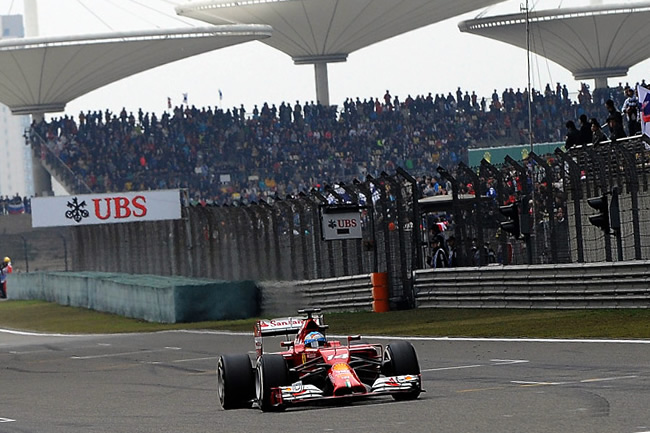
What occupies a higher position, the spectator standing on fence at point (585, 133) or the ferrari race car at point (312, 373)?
the spectator standing on fence at point (585, 133)

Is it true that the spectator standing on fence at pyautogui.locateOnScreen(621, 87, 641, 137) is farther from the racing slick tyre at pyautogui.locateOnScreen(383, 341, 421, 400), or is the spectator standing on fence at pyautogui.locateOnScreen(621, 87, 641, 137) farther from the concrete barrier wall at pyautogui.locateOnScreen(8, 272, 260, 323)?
the racing slick tyre at pyautogui.locateOnScreen(383, 341, 421, 400)

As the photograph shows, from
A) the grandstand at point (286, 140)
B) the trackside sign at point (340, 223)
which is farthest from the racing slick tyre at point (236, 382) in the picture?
the grandstand at point (286, 140)

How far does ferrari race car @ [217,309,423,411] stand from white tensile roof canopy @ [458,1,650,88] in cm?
5796

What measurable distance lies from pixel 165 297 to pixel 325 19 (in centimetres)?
4633

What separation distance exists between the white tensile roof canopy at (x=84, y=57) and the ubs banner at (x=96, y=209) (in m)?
26.8

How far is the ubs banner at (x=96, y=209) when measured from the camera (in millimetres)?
38644

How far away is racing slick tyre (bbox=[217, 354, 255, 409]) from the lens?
11.4 meters

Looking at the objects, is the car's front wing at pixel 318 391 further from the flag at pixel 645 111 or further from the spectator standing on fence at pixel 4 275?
the spectator standing on fence at pixel 4 275

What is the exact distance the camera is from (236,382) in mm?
11430

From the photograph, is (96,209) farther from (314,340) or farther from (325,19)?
(325,19)

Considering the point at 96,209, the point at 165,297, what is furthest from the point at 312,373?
the point at 96,209

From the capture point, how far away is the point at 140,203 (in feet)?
127

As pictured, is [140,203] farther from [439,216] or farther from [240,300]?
[439,216]

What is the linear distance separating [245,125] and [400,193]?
41.5 meters
